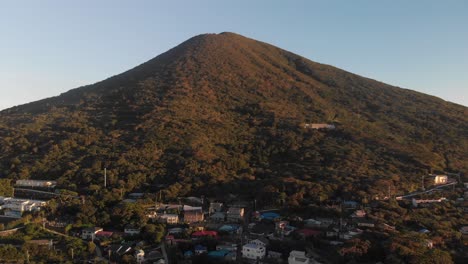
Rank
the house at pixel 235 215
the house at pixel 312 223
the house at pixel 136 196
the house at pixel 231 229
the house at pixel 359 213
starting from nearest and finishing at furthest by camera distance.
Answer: the house at pixel 231 229
the house at pixel 312 223
the house at pixel 359 213
the house at pixel 235 215
the house at pixel 136 196

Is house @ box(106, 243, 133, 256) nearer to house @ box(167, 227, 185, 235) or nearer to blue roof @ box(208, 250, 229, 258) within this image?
house @ box(167, 227, 185, 235)

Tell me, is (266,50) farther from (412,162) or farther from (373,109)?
(412,162)

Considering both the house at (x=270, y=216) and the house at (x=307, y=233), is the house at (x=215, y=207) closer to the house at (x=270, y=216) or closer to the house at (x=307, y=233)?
the house at (x=270, y=216)

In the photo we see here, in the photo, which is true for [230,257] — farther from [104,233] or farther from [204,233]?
[104,233]

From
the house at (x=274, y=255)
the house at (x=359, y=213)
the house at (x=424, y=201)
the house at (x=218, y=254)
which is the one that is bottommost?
the house at (x=274, y=255)

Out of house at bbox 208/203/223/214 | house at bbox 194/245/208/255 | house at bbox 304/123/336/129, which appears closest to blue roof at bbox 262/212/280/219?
house at bbox 208/203/223/214

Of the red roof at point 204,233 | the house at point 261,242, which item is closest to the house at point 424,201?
the house at point 261,242

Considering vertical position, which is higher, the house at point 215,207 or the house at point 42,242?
the house at point 215,207

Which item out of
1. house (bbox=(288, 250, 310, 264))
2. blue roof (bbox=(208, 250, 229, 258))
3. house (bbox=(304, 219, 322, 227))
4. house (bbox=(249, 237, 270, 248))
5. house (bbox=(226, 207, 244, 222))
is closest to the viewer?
house (bbox=(288, 250, 310, 264))

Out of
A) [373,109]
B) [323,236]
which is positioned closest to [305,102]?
[373,109]
